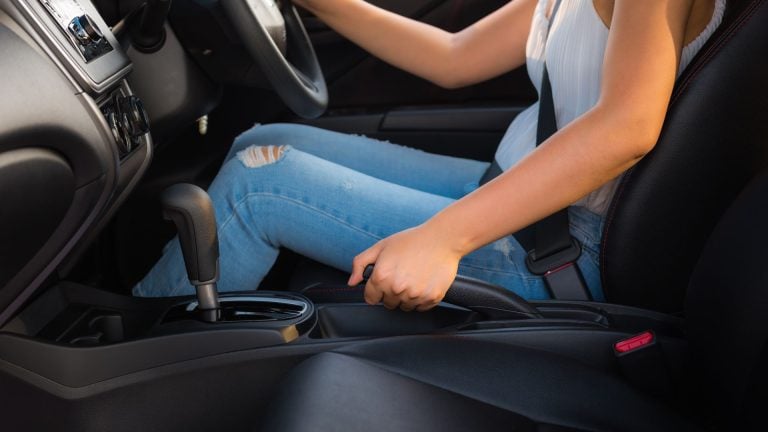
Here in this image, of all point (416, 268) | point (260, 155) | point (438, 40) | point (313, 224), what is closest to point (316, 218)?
point (313, 224)

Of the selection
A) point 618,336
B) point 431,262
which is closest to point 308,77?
point 431,262

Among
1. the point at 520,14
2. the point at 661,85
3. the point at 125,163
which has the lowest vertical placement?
the point at 520,14

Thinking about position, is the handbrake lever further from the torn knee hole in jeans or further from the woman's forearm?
the torn knee hole in jeans

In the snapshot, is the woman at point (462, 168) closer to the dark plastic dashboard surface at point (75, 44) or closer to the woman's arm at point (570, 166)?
the woman's arm at point (570, 166)

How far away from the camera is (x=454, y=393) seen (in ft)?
2.78

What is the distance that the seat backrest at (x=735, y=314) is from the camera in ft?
2.74

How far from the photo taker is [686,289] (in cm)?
103

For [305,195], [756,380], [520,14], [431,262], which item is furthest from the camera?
[520,14]

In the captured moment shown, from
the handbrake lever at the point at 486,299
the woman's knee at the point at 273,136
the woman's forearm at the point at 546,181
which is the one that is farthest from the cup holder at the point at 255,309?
the woman's knee at the point at 273,136

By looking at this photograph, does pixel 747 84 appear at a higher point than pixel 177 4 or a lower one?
lower

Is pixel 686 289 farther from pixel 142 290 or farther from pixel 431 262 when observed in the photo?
pixel 142 290

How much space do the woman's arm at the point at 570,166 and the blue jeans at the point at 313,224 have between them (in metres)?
0.20

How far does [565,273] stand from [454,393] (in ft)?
1.12

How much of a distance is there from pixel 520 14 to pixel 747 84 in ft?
1.86
